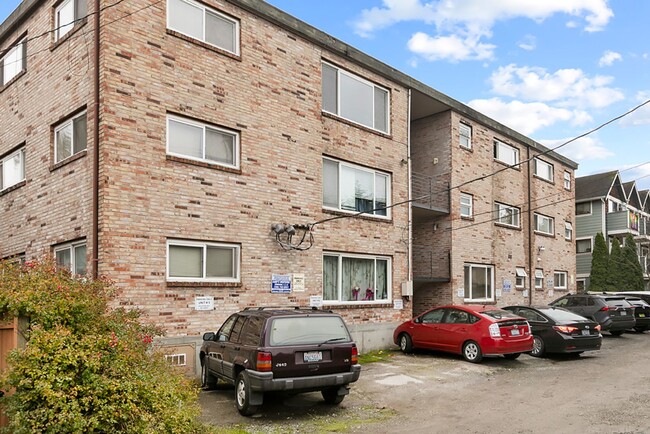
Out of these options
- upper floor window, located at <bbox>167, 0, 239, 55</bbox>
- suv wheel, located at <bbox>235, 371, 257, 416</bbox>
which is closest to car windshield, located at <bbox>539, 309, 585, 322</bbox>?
suv wheel, located at <bbox>235, 371, 257, 416</bbox>

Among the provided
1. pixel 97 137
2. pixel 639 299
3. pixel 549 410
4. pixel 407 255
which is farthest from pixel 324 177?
pixel 639 299

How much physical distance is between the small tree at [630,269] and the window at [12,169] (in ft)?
113

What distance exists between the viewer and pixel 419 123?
73.9 ft

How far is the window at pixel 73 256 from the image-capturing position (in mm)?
12039

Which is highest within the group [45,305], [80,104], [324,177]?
[80,104]

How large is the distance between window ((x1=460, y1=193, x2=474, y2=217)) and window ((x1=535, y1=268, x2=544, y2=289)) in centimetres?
663

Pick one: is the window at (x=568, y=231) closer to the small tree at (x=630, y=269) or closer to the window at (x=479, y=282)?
the small tree at (x=630, y=269)

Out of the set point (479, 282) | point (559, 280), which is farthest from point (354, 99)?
point (559, 280)

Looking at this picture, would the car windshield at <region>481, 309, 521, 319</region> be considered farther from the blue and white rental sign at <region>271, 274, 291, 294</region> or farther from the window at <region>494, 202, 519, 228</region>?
the window at <region>494, 202, 519, 228</region>

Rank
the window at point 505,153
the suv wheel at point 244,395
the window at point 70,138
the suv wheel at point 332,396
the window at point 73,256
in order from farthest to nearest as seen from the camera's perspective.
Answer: the window at point 505,153 < the window at point 70,138 < the window at point 73,256 < the suv wheel at point 332,396 < the suv wheel at point 244,395

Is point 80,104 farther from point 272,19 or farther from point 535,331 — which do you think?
point 535,331

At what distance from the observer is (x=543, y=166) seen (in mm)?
28734

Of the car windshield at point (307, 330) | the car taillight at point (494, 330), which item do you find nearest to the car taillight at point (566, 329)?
the car taillight at point (494, 330)

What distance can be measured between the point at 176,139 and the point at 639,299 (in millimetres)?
19039
